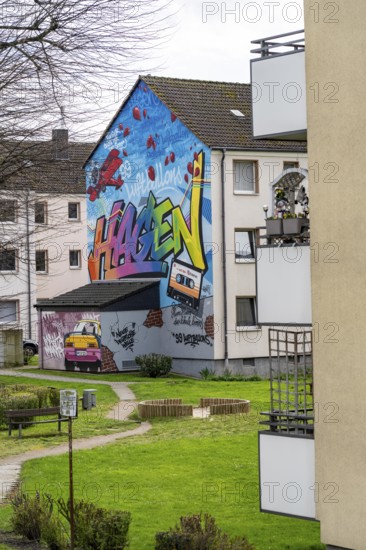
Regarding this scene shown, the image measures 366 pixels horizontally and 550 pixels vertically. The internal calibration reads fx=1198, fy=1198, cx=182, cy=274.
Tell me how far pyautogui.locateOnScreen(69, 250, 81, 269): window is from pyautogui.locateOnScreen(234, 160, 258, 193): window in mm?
23857

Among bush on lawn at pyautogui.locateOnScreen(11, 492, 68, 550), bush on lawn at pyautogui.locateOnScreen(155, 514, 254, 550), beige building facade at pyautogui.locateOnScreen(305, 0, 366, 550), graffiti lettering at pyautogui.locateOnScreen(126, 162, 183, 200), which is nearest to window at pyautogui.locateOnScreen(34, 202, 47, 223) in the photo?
bush on lawn at pyautogui.locateOnScreen(11, 492, 68, 550)

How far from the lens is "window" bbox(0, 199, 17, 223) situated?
18.2 metres

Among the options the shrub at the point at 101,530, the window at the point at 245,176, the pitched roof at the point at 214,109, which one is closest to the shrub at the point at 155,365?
the window at the point at 245,176

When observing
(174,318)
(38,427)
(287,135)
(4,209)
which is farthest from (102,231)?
(287,135)

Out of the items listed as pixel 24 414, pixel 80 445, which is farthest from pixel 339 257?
pixel 24 414

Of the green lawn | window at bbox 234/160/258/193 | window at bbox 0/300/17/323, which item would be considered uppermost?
window at bbox 234/160/258/193

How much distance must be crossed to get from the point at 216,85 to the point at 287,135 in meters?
37.2

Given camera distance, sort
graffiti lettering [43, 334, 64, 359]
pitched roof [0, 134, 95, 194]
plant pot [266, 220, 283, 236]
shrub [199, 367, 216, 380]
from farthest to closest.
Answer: graffiti lettering [43, 334, 64, 359], shrub [199, 367, 216, 380], pitched roof [0, 134, 95, 194], plant pot [266, 220, 283, 236]

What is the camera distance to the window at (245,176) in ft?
154

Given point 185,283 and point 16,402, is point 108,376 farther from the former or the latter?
point 16,402

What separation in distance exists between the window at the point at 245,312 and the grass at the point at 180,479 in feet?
50.6

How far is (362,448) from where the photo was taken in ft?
41.9

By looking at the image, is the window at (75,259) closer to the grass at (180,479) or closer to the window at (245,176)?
the window at (245,176)

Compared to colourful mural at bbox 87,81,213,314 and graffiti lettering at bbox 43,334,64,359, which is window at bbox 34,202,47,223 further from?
graffiti lettering at bbox 43,334,64,359
